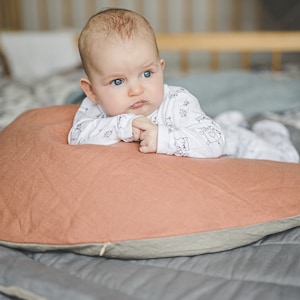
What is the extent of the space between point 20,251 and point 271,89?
1.20m

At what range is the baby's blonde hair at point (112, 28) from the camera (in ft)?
2.69

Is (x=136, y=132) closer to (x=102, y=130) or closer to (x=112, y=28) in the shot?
(x=102, y=130)

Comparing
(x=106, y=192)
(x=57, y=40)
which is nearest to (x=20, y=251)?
(x=106, y=192)

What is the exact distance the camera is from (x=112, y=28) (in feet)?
2.70

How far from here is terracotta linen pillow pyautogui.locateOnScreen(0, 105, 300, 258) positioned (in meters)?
Result: 0.69

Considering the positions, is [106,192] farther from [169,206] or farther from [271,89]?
[271,89]

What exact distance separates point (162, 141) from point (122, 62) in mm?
152

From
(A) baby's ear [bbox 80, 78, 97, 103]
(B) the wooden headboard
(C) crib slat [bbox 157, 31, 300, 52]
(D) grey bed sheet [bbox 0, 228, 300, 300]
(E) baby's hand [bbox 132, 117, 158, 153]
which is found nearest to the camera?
(D) grey bed sheet [bbox 0, 228, 300, 300]

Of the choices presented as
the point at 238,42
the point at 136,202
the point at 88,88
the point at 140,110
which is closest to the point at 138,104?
the point at 140,110

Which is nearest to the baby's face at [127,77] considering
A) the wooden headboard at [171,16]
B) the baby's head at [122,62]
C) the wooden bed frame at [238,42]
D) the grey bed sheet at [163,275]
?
the baby's head at [122,62]

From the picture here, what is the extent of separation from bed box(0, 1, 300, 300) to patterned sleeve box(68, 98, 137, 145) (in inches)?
1.4

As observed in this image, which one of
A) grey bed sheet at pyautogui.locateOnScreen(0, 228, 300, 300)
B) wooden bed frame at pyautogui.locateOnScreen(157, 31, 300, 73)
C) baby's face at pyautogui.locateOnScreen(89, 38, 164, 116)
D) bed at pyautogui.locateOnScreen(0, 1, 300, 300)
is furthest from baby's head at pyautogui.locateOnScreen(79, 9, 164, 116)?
wooden bed frame at pyautogui.locateOnScreen(157, 31, 300, 73)

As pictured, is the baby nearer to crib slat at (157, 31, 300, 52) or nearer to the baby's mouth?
the baby's mouth

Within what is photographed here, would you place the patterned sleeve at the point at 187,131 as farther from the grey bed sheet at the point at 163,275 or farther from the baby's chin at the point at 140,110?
the grey bed sheet at the point at 163,275
